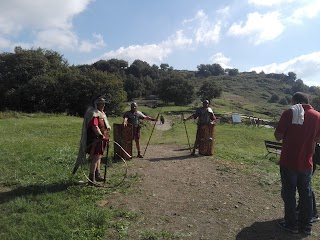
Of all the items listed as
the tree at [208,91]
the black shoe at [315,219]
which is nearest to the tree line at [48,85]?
the black shoe at [315,219]

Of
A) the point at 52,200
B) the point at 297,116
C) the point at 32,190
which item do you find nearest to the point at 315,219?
the point at 297,116

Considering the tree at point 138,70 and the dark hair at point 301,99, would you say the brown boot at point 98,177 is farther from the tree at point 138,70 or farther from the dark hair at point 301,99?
the tree at point 138,70

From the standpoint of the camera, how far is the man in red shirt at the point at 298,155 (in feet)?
21.4

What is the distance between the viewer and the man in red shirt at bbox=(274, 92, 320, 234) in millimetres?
6527

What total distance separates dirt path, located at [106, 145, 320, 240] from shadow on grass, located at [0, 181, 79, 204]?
4.37 ft

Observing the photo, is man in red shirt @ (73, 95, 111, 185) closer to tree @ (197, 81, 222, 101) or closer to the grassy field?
the grassy field

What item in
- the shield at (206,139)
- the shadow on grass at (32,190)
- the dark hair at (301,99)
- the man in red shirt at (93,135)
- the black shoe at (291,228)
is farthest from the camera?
the shield at (206,139)

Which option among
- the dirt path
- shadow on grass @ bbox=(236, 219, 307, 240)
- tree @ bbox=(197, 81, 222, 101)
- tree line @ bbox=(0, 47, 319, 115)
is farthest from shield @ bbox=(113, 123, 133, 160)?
tree @ bbox=(197, 81, 222, 101)

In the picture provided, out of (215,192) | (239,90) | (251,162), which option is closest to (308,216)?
(215,192)

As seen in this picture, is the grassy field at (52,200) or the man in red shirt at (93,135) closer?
the grassy field at (52,200)

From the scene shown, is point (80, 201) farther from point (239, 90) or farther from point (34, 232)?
point (239, 90)

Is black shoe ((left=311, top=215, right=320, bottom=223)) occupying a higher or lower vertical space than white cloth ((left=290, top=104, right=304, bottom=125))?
lower

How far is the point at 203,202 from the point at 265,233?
1.83m

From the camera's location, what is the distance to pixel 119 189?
8.88 meters
